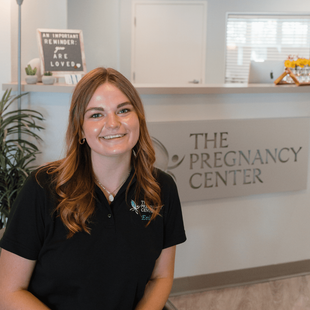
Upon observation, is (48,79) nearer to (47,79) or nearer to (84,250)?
(47,79)

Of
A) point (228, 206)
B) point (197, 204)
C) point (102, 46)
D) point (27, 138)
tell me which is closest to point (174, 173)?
point (197, 204)

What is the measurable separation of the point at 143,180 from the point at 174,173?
46.9 inches

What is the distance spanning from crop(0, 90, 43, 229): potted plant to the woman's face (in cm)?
105

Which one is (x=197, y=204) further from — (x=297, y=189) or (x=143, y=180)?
(x=143, y=180)

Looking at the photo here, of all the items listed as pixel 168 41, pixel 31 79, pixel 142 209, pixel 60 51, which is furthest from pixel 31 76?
pixel 168 41

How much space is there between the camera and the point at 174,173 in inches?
103

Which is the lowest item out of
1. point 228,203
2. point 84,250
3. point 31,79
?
point 228,203

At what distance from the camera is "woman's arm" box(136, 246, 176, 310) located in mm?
1404

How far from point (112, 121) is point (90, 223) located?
1.07ft

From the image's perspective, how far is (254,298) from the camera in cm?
281

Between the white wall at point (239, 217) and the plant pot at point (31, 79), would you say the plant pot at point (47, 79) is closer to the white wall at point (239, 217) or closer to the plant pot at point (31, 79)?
the plant pot at point (31, 79)

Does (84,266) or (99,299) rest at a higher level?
(84,266)

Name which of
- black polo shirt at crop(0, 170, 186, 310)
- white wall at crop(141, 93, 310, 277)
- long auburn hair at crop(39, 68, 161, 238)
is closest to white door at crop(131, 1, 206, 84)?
white wall at crop(141, 93, 310, 277)

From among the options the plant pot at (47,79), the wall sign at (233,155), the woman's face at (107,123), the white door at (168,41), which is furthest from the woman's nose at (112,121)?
the white door at (168,41)
